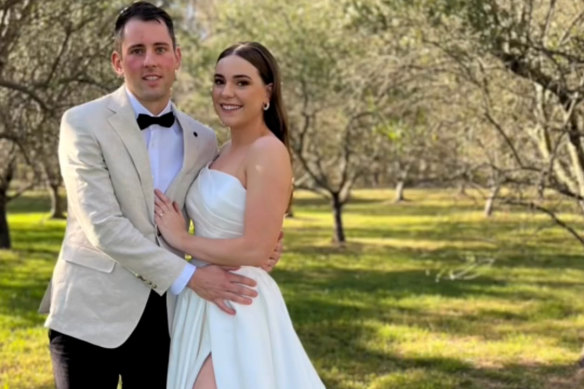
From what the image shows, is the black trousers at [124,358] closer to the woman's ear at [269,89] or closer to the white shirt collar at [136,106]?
the white shirt collar at [136,106]

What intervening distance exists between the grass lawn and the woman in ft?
11.3

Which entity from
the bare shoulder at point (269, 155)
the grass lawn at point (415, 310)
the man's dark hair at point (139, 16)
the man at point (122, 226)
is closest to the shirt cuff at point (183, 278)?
the man at point (122, 226)

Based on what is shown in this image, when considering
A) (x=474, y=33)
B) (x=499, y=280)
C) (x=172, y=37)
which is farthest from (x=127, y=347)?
(x=499, y=280)

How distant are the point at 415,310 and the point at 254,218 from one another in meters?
7.81

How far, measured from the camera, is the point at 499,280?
13312mm

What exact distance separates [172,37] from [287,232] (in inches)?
791

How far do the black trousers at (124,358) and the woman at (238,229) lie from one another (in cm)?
11

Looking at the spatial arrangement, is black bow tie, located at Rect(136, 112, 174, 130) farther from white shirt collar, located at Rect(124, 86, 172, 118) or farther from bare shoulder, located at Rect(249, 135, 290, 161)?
bare shoulder, located at Rect(249, 135, 290, 161)

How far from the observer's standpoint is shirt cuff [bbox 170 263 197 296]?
9.55ft

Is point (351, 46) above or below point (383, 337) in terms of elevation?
above

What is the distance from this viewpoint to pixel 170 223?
2.98 m

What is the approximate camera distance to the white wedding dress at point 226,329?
299 centimetres

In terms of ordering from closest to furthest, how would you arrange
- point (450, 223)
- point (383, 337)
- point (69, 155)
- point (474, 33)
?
point (69, 155)
point (474, 33)
point (383, 337)
point (450, 223)

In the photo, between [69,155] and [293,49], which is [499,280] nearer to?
[293,49]
